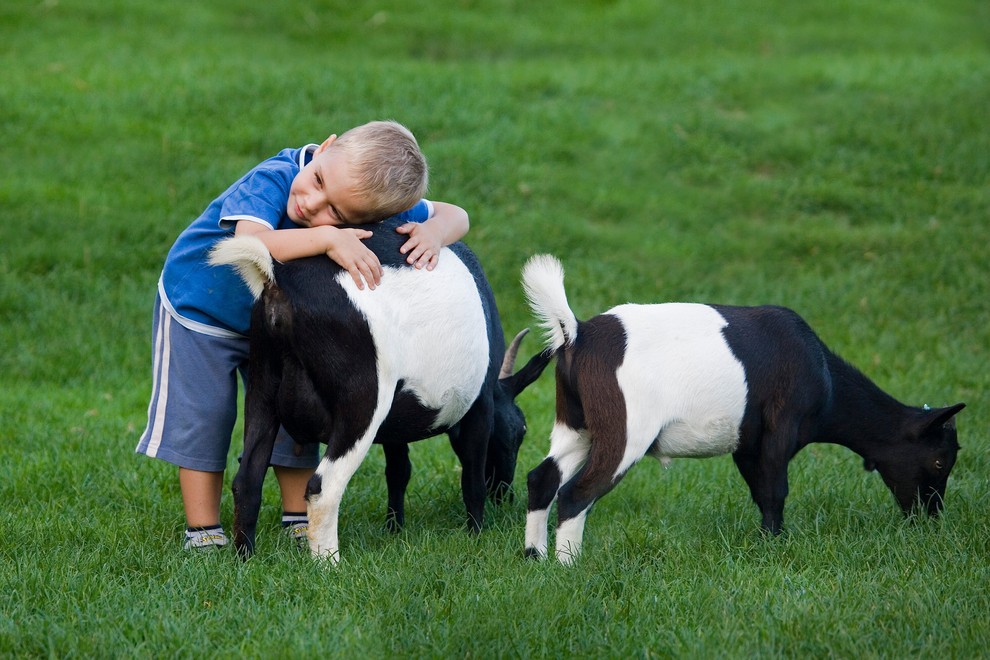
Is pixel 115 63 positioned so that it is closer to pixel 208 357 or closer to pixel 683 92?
pixel 683 92

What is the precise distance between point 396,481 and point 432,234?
117cm

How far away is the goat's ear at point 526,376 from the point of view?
15.6 ft

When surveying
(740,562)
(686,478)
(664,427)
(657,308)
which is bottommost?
(686,478)

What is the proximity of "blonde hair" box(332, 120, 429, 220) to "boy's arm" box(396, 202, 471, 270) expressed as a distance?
12 centimetres

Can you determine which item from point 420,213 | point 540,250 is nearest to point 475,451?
point 420,213

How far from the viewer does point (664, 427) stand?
422cm

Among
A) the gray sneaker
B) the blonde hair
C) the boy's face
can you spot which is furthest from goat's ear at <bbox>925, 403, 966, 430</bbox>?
the gray sneaker

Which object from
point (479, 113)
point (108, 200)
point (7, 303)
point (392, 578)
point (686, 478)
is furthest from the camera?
point (479, 113)

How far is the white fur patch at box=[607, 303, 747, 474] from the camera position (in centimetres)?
416

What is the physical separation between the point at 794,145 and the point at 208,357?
29.5ft

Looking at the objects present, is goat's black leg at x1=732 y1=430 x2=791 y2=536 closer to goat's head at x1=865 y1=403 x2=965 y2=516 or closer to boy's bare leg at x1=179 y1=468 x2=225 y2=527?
goat's head at x1=865 y1=403 x2=965 y2=516

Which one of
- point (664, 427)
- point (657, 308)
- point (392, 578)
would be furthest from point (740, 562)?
point (392, 578)

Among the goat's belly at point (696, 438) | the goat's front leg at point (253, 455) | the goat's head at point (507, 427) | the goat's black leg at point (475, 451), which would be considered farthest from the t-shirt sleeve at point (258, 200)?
the goat's belly at point (696, 438)

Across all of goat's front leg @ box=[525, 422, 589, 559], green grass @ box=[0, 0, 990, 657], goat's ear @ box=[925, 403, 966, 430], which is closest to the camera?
green grass @ box=[0, 0, 990, 657]
